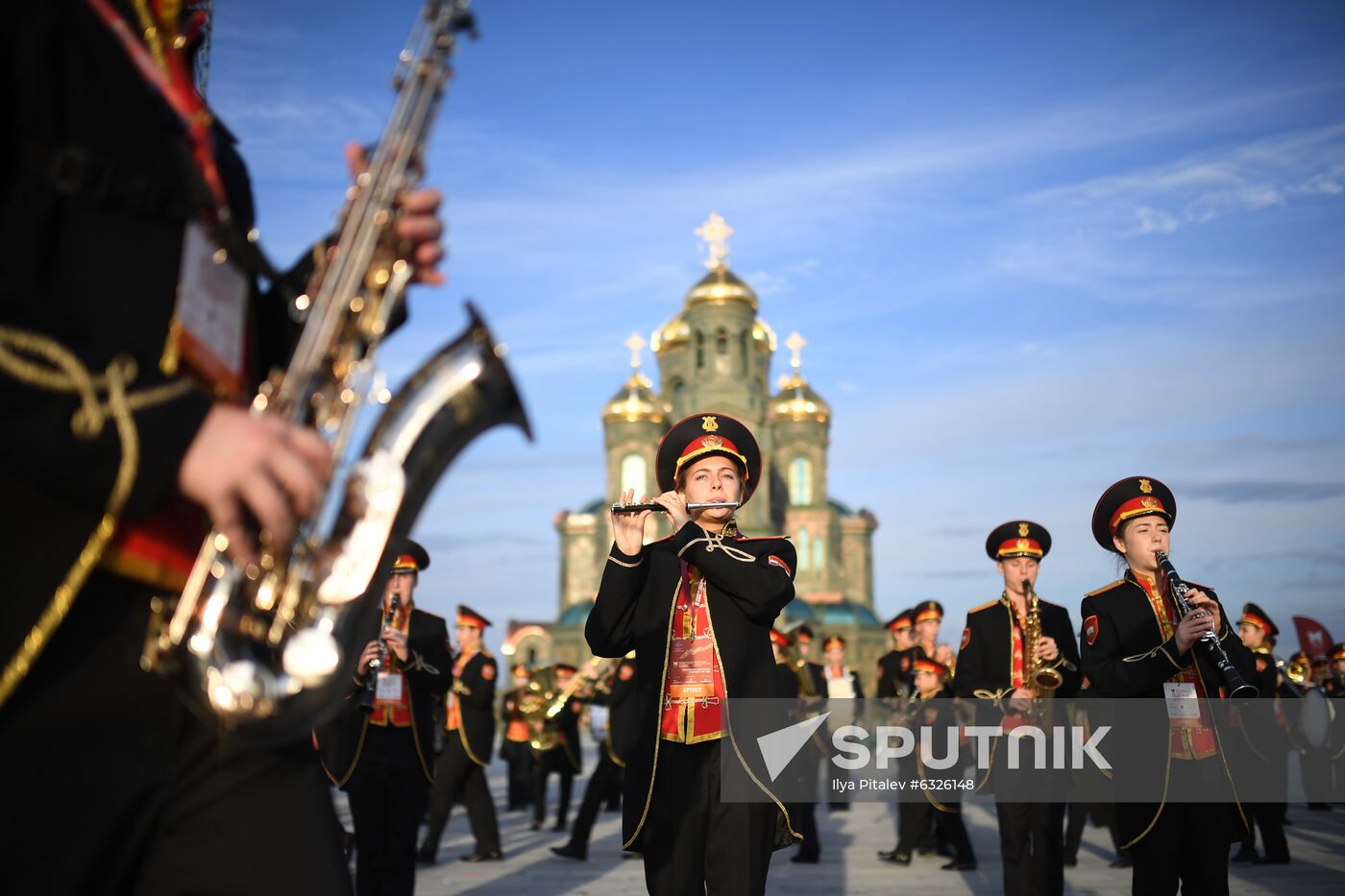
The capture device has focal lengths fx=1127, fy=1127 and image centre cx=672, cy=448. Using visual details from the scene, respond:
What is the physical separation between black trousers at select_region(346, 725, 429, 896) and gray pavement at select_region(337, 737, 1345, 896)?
72.3 inches

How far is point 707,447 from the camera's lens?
19.2 ft

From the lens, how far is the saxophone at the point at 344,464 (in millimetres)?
1995

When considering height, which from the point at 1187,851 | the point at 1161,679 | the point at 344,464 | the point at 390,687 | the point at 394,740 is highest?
the point at 344,464

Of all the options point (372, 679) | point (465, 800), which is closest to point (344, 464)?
point (372, 679)

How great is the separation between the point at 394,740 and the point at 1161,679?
5.11 m

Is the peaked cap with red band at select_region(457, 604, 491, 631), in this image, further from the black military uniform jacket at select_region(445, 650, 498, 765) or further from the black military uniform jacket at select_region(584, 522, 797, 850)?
the black military uniform jacket at select_region(584, 522, 797, 850)

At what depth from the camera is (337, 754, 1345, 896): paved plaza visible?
941cm

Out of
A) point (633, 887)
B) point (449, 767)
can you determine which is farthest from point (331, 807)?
point (449, 767)

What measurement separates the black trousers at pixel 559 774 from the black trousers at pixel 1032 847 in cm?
892

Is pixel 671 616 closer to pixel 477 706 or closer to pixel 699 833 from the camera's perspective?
pixel 699 833

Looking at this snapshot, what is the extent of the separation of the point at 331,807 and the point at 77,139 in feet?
4.51

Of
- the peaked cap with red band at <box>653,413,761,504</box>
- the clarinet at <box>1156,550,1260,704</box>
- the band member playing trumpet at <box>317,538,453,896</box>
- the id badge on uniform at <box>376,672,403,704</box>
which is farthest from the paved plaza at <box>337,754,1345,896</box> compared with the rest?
the peaked cap with red band at <box>653,413,761,504</box>

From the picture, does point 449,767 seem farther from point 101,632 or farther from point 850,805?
point 101,632

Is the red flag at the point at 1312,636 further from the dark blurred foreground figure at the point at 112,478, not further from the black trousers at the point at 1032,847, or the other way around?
the dark blurred foreground figure at the point at 112,478
